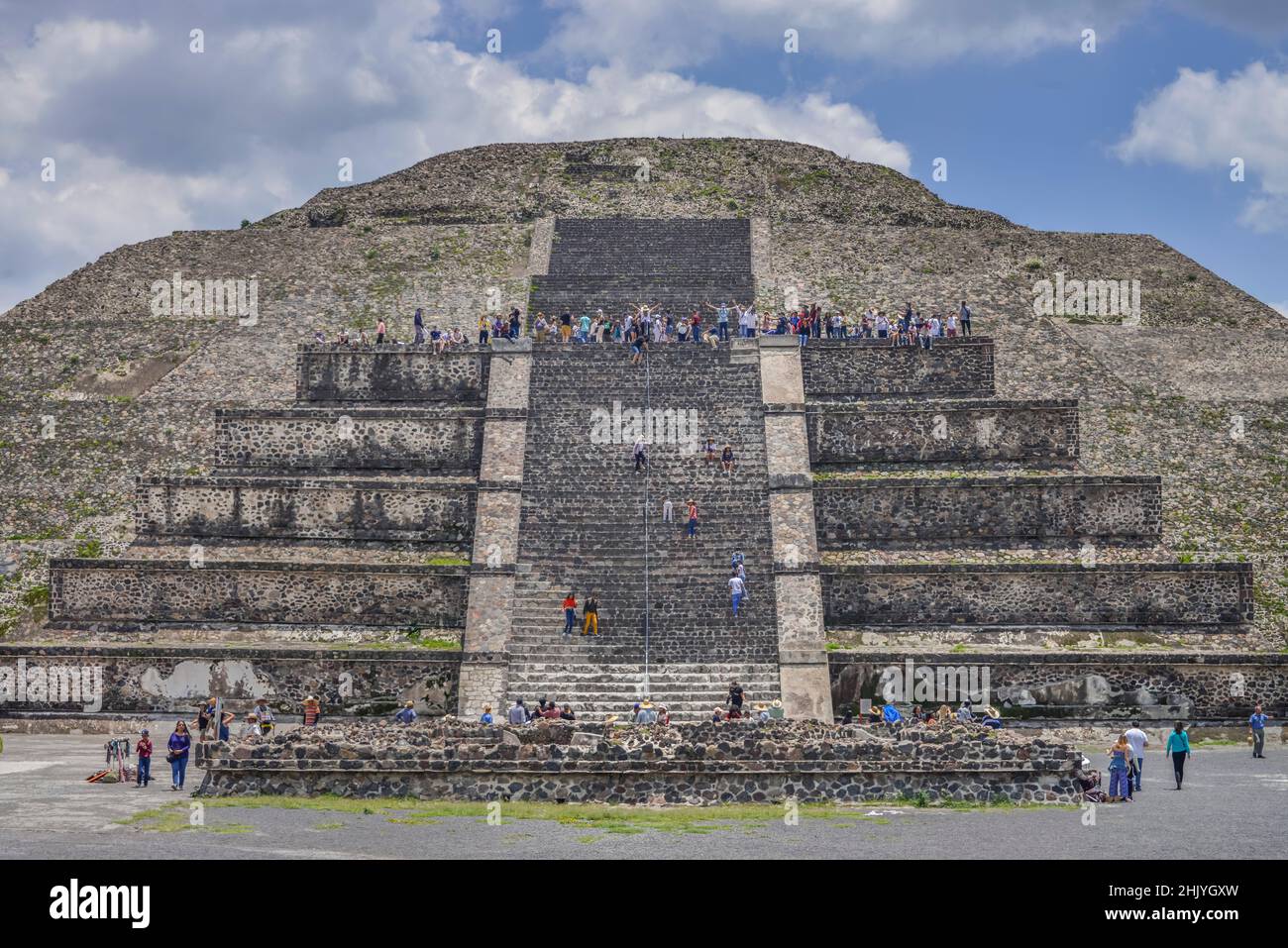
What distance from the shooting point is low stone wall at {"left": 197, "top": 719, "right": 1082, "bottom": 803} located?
17.9m

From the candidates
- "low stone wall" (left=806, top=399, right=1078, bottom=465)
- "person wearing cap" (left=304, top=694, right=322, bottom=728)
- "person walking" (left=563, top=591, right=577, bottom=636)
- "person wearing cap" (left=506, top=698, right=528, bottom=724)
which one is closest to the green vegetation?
"person wearing cap" (left=506, top=698, right=528, bottom=724)

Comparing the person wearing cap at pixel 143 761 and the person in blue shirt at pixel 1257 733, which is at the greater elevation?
the person wearing cap at pixel 143 761

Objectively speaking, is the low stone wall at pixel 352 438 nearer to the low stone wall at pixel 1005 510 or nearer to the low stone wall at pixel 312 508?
the low stone wall at pixel 312 508

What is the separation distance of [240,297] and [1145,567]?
863 inches

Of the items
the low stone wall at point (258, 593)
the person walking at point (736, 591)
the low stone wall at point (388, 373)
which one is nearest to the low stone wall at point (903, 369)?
the low stone wall at point (388, 373)

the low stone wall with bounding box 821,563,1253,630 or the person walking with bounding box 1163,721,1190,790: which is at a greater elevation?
the low stone wall with bounding box 821,563,1253,630

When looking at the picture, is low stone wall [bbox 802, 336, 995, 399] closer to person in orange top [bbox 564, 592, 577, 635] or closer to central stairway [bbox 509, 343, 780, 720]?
central stairway [bbox 509, 343, 780, 720]

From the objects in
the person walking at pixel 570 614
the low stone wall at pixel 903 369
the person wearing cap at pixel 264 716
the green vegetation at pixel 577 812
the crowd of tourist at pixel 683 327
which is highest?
the crowd of tourist at pixel 683 327

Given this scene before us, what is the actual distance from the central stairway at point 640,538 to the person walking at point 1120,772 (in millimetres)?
6041

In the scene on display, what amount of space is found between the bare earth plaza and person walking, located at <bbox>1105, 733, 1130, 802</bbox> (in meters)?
0.05

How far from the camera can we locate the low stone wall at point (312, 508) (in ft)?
88.9
